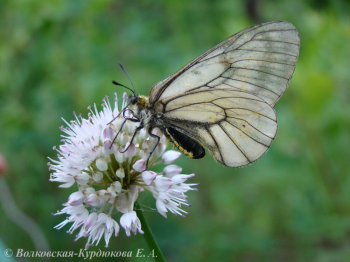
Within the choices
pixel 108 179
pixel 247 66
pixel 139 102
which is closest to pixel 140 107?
pixel 139 102

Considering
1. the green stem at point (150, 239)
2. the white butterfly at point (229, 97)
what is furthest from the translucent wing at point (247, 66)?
the green stem at point (150, 239)

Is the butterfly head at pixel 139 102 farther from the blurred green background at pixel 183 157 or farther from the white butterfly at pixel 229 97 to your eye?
the blurred green background at pixel 183 157

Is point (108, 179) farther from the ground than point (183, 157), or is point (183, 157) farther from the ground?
point (183, 157)

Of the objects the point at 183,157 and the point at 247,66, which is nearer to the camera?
the point at 247,66

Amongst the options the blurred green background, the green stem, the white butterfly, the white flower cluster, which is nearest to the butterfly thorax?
the white butterfly

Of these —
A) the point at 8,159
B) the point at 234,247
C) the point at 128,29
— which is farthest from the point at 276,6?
the point at 8,159

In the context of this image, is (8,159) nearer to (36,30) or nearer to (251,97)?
(36,30)

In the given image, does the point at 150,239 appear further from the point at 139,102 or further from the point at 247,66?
the point at 247,66
